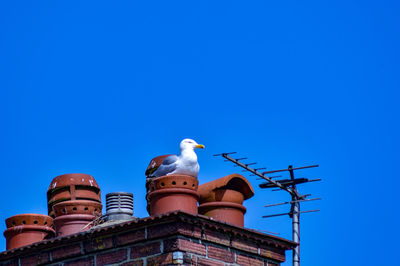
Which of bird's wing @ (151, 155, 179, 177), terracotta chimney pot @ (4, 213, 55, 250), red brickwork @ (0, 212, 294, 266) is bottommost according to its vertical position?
red brickwork @ (0, 212, 294, 266)

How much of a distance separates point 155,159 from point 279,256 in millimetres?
3351

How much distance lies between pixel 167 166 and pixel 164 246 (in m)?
2.26

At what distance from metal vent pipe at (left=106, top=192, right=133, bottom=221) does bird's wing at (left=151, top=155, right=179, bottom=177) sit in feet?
2.84

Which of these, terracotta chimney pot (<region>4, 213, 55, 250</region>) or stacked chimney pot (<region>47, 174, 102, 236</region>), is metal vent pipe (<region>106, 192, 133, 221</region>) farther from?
terracotta chimney pot (<region>4, 213, 55, 250</region>)

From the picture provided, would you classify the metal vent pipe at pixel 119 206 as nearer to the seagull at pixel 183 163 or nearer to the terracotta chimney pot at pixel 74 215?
the terracotta chimney pot at pixel 74 215

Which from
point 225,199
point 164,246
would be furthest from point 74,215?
point 164,246

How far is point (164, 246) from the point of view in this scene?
14461mm

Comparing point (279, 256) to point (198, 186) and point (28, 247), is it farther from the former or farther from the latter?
point (28, 247)

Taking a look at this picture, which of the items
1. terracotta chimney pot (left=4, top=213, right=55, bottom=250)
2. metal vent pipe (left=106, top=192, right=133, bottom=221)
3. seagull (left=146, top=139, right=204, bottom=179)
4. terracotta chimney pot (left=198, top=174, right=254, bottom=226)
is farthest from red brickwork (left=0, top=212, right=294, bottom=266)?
seagull (left=146, top=139, right=204, bottom=179)

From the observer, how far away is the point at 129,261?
14.8 m

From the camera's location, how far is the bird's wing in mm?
16219

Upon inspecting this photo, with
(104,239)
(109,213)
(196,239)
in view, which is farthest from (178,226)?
(109,213)

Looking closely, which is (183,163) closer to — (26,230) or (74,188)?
(74,188)

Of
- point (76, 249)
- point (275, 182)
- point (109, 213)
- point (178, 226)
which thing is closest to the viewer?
point (178, 226)
